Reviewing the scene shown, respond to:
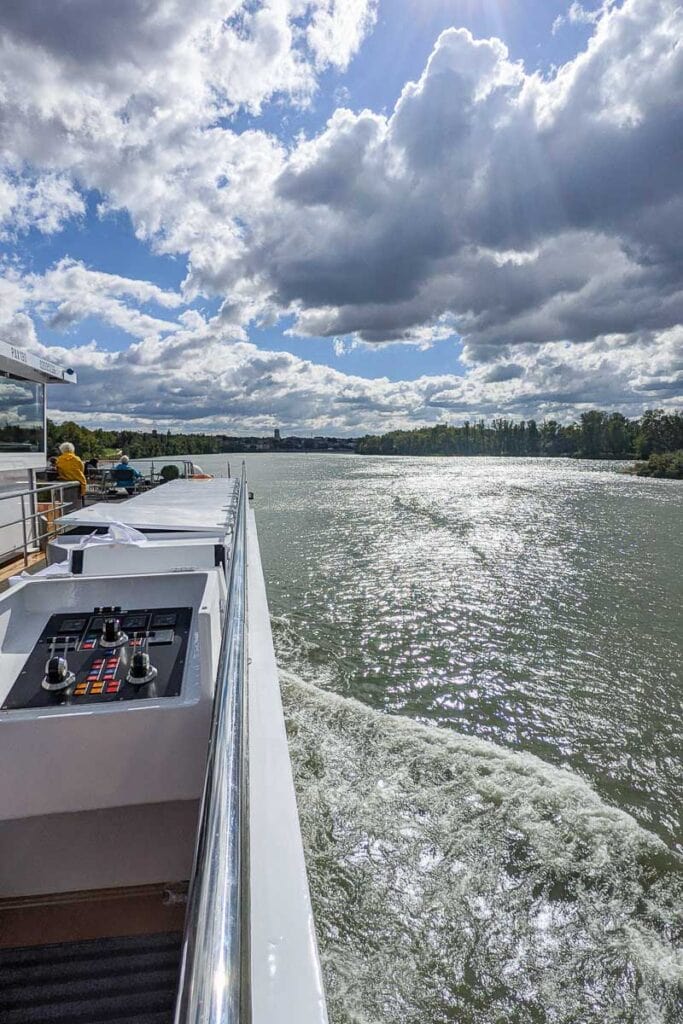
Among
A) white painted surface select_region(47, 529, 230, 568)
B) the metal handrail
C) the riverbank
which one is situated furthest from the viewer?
the riverbank

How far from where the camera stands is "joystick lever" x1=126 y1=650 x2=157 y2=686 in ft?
7.54

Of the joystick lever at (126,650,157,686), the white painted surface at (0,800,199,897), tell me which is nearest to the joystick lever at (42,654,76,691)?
the joystick lever at (126,650,157,686)

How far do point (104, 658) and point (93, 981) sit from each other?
1.15 m

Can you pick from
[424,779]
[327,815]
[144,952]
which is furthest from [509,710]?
[144,952]

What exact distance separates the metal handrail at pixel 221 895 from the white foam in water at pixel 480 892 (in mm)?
2589

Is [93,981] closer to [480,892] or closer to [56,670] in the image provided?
[56,670]

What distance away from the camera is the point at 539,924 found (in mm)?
3242

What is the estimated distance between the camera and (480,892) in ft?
11.4

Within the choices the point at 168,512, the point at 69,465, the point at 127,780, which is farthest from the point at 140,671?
the point at 69,465

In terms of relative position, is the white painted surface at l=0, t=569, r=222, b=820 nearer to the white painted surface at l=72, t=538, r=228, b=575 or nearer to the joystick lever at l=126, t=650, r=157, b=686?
the joystick lever at l=126, t=650, r=157, b=686

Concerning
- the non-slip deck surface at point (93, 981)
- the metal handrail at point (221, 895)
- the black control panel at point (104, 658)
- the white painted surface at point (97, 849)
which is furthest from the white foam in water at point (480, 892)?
the metal handrail at point (221, 895)

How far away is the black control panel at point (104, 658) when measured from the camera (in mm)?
2232

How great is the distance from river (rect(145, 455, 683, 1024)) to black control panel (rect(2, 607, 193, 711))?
192cm

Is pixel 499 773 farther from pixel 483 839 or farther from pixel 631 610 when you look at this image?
pixel 631 610
